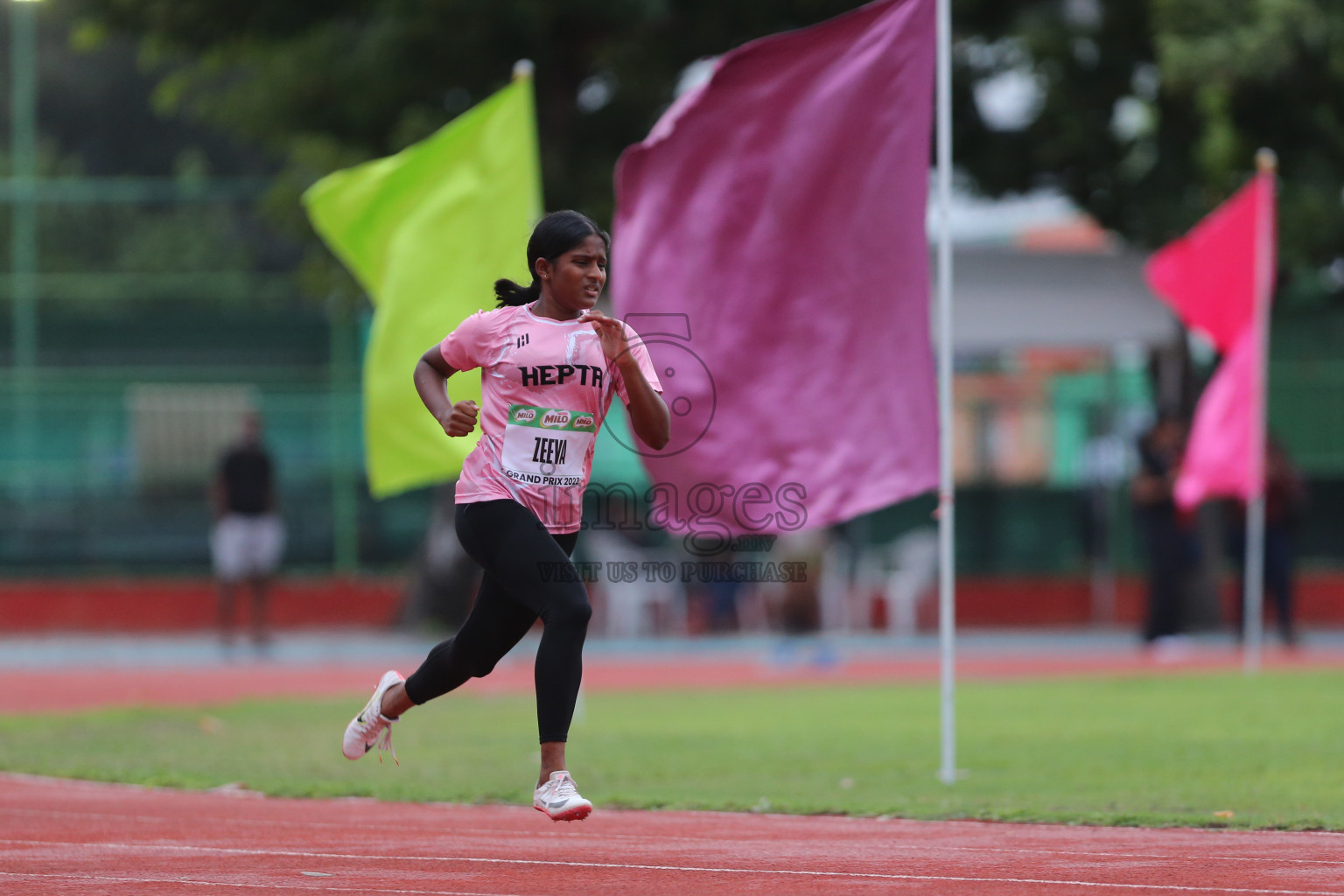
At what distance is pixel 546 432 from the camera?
6.90 meters

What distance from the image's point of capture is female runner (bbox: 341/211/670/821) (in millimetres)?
6781

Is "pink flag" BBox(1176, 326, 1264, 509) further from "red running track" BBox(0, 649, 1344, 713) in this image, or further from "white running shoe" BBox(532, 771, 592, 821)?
"white running shoe" BBox(532, 771, 592, 821)

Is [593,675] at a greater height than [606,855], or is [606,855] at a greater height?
[606,855]

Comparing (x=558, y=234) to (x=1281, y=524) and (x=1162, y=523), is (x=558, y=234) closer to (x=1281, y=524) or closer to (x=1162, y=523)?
(x=1162, y=523)

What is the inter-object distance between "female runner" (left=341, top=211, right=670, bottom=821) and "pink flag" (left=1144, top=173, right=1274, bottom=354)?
39.4 ft

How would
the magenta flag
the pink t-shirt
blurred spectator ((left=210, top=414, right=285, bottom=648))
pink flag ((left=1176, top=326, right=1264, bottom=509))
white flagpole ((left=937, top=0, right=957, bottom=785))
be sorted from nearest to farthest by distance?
the pink t-shirt
white flagpole ((left=937, top=0, right=957, bottom=785))
the magenta flag
pink flag ((left=1176, top=326, right=1264, bottom=509))
blurred spectator ((left=210, top=414, right=285, bottom=648))

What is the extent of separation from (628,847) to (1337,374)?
2090 centimetres

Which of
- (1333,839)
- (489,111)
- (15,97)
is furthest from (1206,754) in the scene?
(15,97)

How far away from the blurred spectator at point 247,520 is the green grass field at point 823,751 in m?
6.17

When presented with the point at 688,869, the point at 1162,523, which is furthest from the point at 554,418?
the point at 1162,523

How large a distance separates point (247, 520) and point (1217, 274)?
10.3 metres

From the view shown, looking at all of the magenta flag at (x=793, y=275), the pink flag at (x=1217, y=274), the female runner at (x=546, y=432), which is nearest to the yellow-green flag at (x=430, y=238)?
the magenta flag at (x=793, y=275)

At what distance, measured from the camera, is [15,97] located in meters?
30.1

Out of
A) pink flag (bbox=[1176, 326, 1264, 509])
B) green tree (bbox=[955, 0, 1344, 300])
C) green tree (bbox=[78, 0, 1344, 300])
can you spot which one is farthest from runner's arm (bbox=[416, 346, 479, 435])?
green tree (bbox=[955, 0, 1344, 300])
